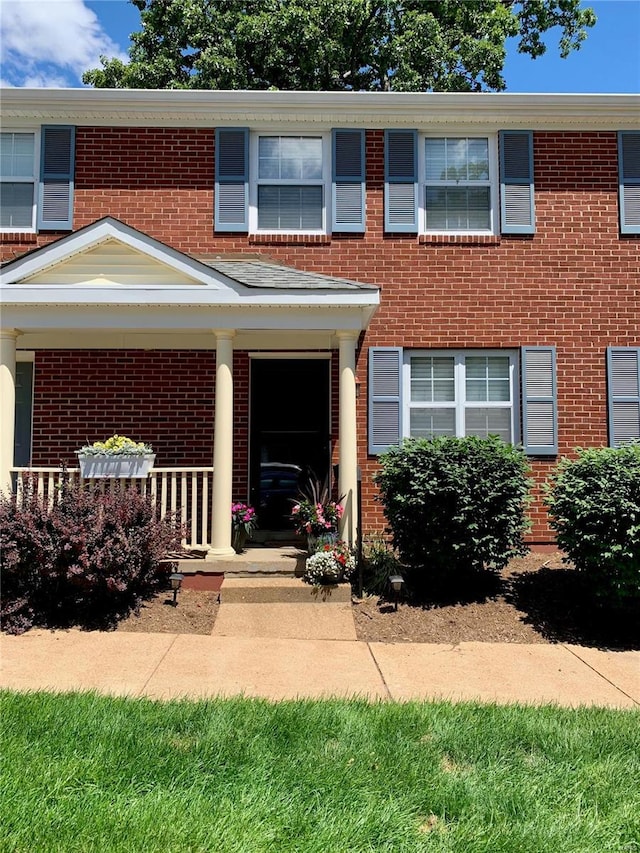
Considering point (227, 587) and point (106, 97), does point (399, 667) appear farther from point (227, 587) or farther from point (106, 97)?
point (106, 97)

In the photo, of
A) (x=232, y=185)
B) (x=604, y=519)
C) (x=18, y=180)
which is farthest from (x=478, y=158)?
(x=18, y=180)

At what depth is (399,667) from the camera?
5133mm

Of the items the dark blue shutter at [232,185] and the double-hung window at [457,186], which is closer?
the dark blue shutter at [232,185]

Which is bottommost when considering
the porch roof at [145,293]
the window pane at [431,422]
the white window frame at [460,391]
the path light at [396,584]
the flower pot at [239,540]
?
the path light at [396,584]

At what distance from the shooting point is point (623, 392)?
910 cm

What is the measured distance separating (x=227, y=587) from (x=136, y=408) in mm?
3404

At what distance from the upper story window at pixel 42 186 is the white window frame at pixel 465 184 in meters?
4.87

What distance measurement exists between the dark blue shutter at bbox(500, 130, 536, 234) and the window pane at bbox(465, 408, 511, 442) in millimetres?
2554

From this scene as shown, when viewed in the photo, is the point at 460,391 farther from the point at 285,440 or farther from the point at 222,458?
the point at 222,458

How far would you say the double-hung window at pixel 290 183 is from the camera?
923 centimetres

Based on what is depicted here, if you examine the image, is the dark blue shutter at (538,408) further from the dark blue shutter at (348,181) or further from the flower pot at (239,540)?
the flower pot at (239,540)

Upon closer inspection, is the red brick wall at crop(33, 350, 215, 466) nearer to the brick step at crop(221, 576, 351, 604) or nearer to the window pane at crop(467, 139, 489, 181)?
the brick step at crop(221, 576, 351, 604)

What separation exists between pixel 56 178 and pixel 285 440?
4817 millimetres

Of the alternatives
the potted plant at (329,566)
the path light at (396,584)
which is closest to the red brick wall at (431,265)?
the potted plant at (329,566)
